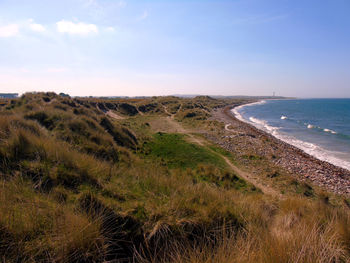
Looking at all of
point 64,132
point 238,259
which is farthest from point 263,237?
point 64,132


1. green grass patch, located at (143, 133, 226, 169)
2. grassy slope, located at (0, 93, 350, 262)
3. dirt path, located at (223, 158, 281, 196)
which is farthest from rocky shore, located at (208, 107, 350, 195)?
grassy slope, located at (0, 93, 350, 262)

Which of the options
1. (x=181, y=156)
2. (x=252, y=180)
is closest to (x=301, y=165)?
(x=252, y=180)

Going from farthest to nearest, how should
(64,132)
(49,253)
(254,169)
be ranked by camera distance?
(254,169), (64,132), (49,253)

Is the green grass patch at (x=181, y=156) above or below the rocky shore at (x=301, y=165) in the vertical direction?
above

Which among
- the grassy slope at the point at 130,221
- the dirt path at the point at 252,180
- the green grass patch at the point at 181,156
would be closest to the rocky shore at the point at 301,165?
the dirt path at the point at 252,180

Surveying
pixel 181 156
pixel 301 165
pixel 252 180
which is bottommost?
pixel 301 165

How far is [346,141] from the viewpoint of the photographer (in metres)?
25.5

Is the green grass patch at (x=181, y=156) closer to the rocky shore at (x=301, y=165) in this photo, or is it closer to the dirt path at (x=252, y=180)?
the dirt path at (x=252, y=180)

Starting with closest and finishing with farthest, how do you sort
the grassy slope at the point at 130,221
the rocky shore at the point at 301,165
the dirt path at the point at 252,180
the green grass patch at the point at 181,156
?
1. the grassy slope at the point at 130,221
2. the dirt path at the point at 252,180
3. the rocky shore at the point at 301,165
4. the green grass patch at the point at 181,156

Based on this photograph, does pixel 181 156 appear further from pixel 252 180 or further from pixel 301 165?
pixel 301 165

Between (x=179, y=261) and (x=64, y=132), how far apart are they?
1032cm

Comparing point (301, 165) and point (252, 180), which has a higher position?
point (252, 180)

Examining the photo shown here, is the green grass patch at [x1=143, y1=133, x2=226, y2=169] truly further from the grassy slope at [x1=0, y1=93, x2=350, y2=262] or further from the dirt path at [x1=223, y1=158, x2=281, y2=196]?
the grassy slope at [x1=0, y1=93, x2=350, y2=262]

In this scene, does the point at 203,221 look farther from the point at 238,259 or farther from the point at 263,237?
the point at 238,259
